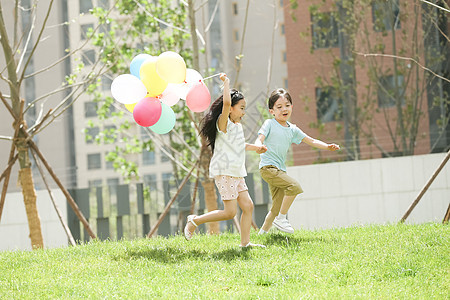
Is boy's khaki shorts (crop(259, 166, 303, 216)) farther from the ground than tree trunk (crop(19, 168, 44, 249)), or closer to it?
farther from the ground

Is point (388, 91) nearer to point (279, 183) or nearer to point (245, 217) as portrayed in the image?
point (279, 183)

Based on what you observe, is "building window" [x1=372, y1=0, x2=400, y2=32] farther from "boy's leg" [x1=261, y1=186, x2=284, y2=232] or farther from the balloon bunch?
the balloon bunch

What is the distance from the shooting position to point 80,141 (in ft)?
137

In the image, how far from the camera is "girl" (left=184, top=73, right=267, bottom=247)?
580 cm

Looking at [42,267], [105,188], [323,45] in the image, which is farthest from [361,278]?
[323,45]

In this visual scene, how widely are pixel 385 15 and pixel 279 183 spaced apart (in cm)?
1004

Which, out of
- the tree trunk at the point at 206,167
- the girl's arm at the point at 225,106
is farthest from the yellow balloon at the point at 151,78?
the tree trunk at the point at 206,167

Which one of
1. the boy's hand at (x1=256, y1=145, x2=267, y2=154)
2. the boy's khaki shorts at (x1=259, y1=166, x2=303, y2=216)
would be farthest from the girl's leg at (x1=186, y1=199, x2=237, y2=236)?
the boy's khaki shorts at (x1=259, y1=166, x2=303, y2=216)

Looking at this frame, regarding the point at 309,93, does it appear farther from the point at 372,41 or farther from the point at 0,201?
the point at 0,201

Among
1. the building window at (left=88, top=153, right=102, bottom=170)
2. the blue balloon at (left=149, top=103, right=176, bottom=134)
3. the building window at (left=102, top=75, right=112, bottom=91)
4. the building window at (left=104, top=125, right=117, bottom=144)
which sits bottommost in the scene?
the building window at (left=88, top=153, right=102, bottom=170)

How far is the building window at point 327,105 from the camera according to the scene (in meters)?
16.0

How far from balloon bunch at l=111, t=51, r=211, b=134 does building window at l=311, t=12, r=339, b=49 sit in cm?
1025

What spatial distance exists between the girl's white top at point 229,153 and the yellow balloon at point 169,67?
63 cm

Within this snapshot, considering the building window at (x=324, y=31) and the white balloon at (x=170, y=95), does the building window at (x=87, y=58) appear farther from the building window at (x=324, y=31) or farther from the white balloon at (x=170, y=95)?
the building window at (x=324, y=31)
